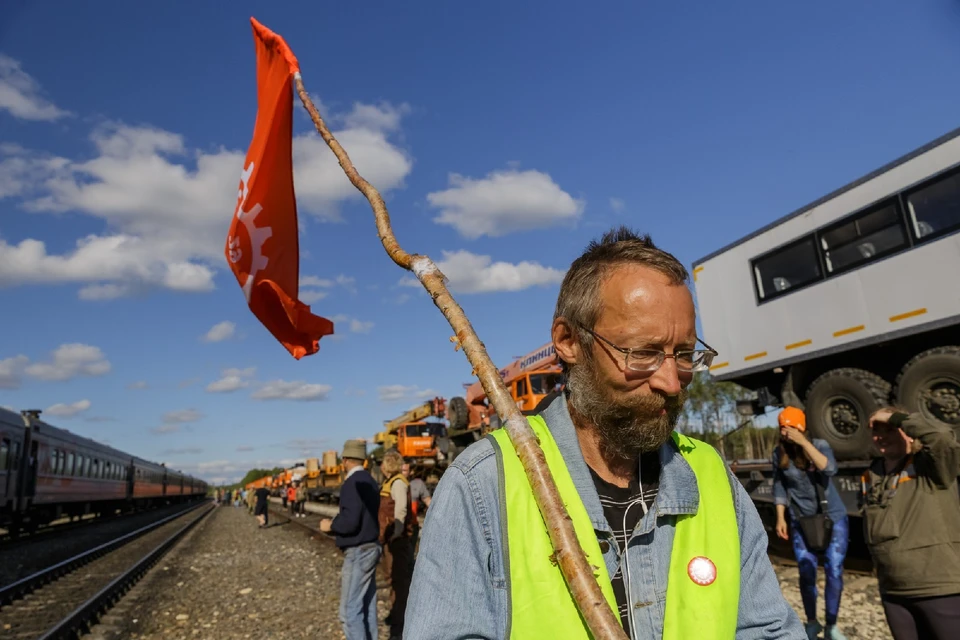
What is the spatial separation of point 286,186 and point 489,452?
10.5 ft

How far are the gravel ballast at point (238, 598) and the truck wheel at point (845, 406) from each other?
6.18 m

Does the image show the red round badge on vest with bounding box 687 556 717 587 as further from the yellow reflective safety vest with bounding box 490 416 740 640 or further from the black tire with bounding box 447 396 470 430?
the black tire with bounding box 447 396 470 430

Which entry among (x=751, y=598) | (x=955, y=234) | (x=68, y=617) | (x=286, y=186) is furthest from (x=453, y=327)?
(x=68, y=617)

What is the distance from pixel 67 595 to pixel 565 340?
35.3ft

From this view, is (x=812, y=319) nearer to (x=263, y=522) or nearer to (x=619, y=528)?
(x=619, y=528)

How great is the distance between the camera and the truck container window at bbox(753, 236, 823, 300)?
903 cm

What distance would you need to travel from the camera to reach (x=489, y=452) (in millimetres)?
1435

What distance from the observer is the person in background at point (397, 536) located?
21.7ft

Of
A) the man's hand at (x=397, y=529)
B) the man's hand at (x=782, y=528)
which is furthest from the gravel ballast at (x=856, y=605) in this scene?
the man's hand at (x=397, y=529)

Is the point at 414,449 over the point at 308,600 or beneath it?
over

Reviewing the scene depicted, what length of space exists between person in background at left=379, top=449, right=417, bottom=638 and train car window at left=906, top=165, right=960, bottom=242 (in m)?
6.44

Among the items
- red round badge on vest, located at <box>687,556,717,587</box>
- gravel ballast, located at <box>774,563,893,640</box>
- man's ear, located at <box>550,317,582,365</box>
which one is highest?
man's ear, located at <box>550,317,582,365</box>

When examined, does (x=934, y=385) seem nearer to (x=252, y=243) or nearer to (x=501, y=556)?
(x=252, y=243)

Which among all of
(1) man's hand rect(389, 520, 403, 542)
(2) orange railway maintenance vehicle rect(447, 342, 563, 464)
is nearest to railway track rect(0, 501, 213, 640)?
(1) man's hand rect(389, 520, 403, 542)
